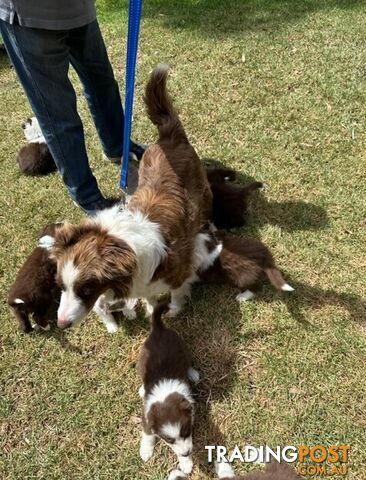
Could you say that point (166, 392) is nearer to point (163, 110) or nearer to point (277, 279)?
point (277, 279)

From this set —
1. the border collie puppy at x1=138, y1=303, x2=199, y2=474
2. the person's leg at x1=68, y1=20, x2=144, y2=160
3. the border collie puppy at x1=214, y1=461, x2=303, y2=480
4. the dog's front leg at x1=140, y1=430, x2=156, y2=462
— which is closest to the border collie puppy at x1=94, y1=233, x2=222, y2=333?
the border collie puppy at x1=138, y1=303, x2=199, y2=474

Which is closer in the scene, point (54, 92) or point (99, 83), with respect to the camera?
point (54, 92)

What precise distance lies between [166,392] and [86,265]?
3.25ft

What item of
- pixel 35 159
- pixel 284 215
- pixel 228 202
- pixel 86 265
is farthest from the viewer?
pixel 35 159

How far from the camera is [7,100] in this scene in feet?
19.2

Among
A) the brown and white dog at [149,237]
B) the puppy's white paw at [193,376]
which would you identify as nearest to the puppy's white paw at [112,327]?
the brown and white dog at [149,237]

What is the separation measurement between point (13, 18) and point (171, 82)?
2950 millimetres

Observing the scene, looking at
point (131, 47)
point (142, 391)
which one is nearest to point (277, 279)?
point (142, 391)

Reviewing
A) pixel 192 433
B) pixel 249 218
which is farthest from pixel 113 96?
pixel 192 433

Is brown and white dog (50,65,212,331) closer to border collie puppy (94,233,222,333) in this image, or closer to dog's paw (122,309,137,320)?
border collie puppy (94,233,222,333)

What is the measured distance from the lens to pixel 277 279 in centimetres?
339

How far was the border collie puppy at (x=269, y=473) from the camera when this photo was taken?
258cm

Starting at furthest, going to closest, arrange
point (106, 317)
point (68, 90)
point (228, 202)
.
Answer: point (228, 202), point (106, 317), point (68, 90)

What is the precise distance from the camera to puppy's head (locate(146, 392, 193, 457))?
107 inches
